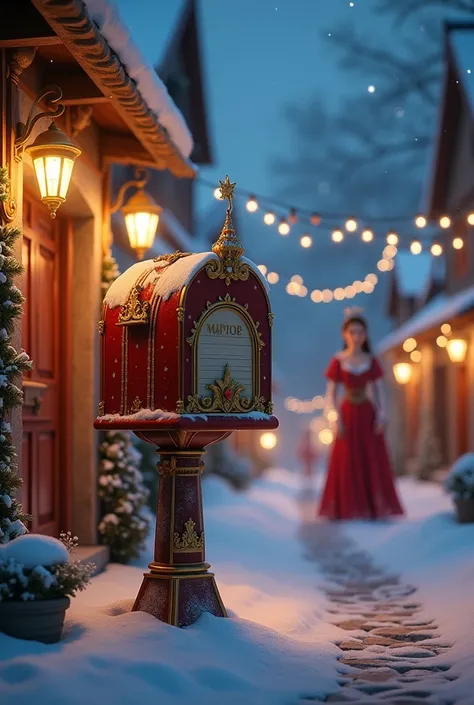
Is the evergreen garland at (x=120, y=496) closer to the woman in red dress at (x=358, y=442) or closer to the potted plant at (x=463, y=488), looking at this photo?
the potted plant at (x=463, y=488)

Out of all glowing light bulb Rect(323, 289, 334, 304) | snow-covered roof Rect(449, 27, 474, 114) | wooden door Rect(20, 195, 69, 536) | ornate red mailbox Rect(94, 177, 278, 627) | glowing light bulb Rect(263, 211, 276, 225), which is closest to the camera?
ornate red mailbox Rect(94, 177, 278, 627)

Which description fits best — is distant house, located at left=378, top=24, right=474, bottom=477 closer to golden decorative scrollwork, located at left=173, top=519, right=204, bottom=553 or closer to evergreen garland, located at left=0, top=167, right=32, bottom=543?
golden decorative scrollwork, located at left=173, top=519, right=204, bottom=553

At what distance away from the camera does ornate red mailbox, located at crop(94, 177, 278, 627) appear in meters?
5.70

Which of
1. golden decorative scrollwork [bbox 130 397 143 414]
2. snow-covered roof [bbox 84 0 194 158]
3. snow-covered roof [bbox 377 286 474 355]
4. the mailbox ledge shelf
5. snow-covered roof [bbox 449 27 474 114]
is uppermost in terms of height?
snow-covered roof [bbox 449 27 474 114]

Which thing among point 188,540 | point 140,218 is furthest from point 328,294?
point 188,540

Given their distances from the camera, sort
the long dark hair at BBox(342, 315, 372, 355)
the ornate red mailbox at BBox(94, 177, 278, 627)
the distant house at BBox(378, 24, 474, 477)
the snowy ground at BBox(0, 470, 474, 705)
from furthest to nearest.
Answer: the distant house at BBox(378, 24, 474, 477)
the long dark hair at BBox(342, 315, 372, 355)
the ornate red mailbox at BBox(94, 177, 278, 627)
the snowy ground at BBox(0, 470, 474, 705)

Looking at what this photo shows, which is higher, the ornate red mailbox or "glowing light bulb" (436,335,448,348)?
"glowing light bulb" (436,335,448,348)

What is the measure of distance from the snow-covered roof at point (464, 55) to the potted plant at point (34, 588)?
14331 mm

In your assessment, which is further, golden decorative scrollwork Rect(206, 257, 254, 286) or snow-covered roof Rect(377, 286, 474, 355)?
snow-covered roof Rect(377, 286, 474, 355)

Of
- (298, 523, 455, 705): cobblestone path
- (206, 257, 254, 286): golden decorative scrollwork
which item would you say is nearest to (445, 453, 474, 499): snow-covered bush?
(298, 523, 455, 705): cobblestone path

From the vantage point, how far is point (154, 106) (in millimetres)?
7820

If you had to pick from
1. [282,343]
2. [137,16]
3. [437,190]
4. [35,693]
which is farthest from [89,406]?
[282,343]

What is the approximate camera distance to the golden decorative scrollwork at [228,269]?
19.2 feet

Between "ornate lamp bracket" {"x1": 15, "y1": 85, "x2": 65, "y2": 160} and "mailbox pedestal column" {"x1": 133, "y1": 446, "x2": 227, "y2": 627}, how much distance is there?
1875 mm
